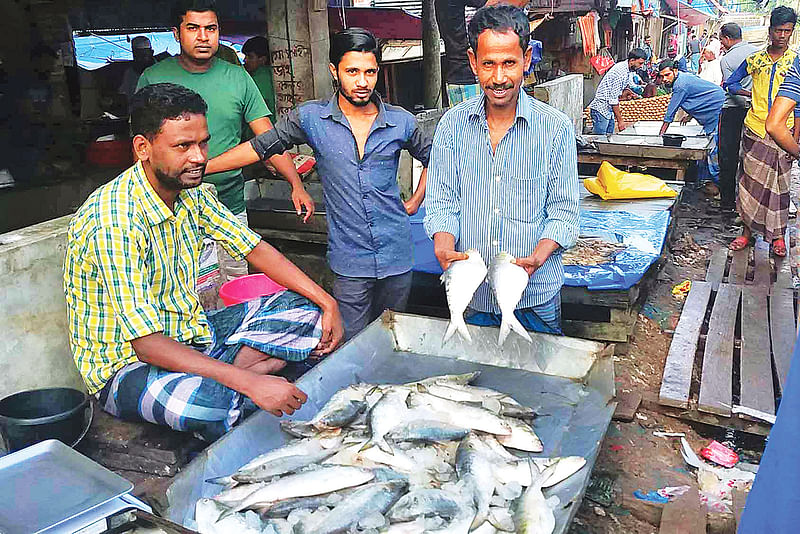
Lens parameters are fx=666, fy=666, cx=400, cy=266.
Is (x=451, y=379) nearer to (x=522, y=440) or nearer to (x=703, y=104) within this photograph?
(x=522, y=440)

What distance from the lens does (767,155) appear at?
746 centimetres

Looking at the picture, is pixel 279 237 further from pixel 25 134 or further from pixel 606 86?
pixel 606 86

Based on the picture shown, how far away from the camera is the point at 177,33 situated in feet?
15.2

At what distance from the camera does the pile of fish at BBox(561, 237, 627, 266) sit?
5.96 meters

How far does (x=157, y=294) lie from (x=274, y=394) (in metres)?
0.90

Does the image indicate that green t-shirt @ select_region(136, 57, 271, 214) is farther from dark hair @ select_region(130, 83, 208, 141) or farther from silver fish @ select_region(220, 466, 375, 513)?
silver fish @ select_region(220, 466, 375, 513)

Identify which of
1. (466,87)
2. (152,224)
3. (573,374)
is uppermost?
(466,87)

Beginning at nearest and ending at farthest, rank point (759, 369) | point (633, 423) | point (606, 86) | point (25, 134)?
1. point (633, 423)
2. point (759, 369)
3. point (25, 134)
4. point (606, 86)

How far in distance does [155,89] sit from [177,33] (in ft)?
5.69

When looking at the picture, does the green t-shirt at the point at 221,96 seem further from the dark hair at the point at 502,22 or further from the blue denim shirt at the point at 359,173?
the dark hair at the point at 502,22

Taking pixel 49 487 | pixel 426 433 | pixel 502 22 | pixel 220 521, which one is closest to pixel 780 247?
pixel 502 22

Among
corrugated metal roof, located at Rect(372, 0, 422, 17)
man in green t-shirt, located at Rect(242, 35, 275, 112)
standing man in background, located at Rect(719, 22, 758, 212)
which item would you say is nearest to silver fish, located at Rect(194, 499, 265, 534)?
man in green t-shirt, located at Rect(242, 35, 275, 112)

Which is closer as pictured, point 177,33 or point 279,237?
point 177,33

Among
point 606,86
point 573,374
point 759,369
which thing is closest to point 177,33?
point 573,374
